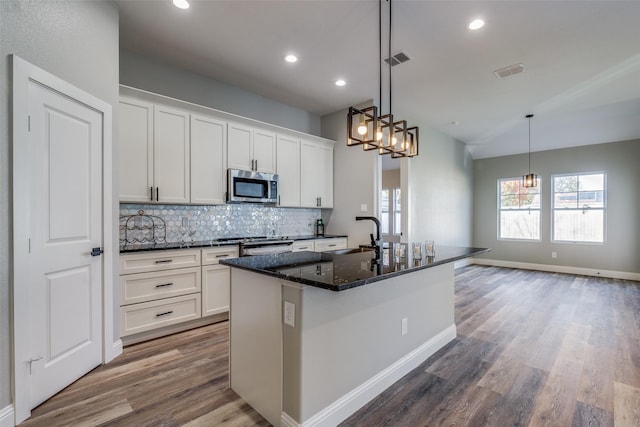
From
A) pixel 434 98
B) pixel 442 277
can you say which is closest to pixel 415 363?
pixel 442 277

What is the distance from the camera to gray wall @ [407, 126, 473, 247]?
5.55 metres

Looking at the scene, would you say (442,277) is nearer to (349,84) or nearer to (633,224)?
(349,84)

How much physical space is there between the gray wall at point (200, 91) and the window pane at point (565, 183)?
571 cm

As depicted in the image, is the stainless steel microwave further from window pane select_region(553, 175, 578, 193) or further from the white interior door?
window pane select_region(553, 175, 578, 193)

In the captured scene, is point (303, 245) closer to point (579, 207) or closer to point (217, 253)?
point (217, 253)

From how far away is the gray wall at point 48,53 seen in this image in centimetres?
169

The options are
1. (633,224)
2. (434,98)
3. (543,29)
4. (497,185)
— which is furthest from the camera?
(497,185)

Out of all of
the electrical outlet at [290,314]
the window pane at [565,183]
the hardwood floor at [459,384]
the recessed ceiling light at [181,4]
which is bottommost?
the hardwood floor at [459,384]

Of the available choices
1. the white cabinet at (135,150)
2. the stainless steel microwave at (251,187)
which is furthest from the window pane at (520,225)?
the white cabinet at (135,150)

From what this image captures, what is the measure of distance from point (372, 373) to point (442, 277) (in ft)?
4.05

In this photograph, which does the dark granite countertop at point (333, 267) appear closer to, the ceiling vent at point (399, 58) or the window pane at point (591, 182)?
the ceiling vent at point (399, 58)

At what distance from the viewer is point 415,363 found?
2371 mm

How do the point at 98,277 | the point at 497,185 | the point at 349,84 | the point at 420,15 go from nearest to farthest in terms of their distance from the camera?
the point at 98,277, the point at 420,15, the point at 349,84, the point at 497,185

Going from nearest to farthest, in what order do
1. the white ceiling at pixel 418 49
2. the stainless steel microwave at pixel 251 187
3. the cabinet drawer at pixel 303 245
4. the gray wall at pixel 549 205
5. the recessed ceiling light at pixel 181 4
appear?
1. the recessed ceiling light at pixel 181 4
2. the white ceiling at pixel 418 49
3. the stainless steel microwave at pixel 251 187
4. the cabinet drawer at pixel 303 245
5. the gray wall at pixel 549 205
